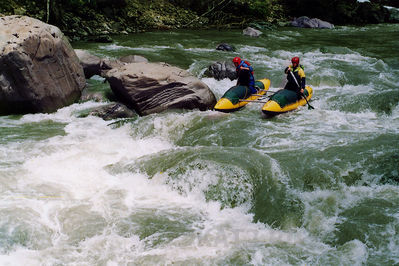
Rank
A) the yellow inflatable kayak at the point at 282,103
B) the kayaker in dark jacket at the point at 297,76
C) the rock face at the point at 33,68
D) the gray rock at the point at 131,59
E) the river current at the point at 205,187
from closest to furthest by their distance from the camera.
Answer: the river current at the point at 205,187
the rock face at the point at 33,68
the yellow inflatable kayak at the point at 282,103
the kayaker in dark jacket at the point at 297,76
the gray rock at the point at 131,59

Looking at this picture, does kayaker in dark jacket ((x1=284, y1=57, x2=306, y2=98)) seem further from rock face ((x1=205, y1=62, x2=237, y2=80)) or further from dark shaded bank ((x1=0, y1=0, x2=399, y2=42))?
dark shaded bank ((x1=0, y1=0, x2=399, y2=42))

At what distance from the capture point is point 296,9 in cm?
2336

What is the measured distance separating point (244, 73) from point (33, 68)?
439 cm

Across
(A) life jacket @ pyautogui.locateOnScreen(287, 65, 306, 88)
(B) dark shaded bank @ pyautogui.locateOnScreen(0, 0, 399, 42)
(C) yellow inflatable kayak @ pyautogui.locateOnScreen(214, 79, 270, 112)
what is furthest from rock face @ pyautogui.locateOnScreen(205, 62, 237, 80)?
(B) dark shaded bank @ pyautogui.locateOnScreen(0, 0, 399, 42)

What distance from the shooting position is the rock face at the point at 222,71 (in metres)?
10.6

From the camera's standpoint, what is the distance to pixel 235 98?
330 inches

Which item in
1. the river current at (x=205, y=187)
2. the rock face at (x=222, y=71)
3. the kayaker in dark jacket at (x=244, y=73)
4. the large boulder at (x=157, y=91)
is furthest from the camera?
the rock face at (x=222, y=71)

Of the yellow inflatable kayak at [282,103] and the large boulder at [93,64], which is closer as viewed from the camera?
the yellow inflatable kayak at [282,103]

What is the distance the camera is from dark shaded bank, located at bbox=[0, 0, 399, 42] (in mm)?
14820

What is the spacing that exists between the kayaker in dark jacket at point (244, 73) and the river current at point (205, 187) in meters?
0.81

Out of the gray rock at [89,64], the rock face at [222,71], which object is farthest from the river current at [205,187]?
the rock face at [222,71]

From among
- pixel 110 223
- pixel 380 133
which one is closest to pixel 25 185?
pixel 110 223

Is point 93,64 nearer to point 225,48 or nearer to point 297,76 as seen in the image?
point 297,76

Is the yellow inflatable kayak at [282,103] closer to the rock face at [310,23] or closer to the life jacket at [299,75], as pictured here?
the life jacket at [299,75]
